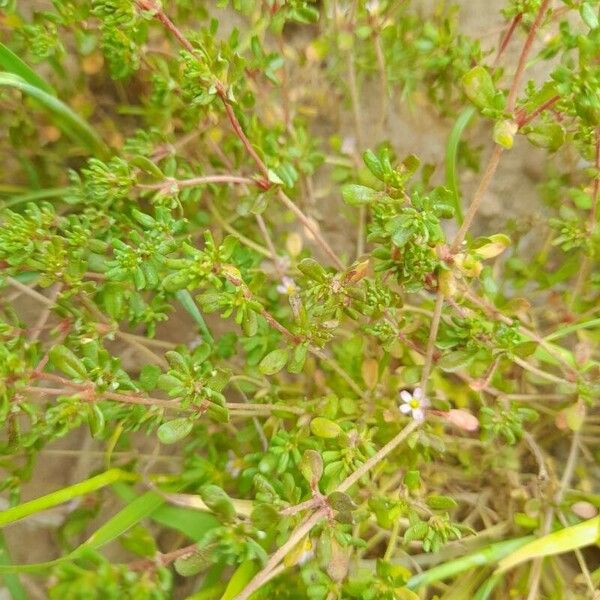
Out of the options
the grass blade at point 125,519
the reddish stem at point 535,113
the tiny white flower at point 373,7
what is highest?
the tiny white flower at point 373,7

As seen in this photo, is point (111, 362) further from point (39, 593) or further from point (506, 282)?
point (506, 282)

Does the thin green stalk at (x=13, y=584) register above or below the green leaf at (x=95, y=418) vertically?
below

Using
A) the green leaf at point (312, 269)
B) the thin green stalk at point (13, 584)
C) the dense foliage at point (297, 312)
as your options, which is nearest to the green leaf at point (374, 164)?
the dense foliage at point (297, 312)

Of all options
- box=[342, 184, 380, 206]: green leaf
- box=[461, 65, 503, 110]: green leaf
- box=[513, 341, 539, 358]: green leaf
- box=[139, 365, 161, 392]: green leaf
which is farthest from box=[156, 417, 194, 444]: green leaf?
→ box=[461, 65, 503, 110]: green leaf

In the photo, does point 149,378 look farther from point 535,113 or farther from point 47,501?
point 535,113

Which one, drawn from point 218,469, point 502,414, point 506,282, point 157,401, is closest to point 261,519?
point 157,401

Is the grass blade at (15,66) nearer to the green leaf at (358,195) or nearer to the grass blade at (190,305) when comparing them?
the grass blade at (190,305)

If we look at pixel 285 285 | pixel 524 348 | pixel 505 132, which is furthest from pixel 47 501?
pixel 505 132

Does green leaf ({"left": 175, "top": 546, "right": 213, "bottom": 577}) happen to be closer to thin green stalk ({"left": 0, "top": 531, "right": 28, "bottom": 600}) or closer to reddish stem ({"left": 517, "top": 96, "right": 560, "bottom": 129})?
thin green stalk ({"left": 0, "top": 531, "right": 28, "bottom": 600})
